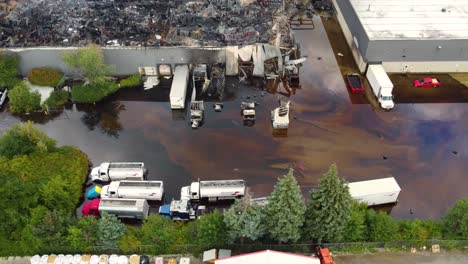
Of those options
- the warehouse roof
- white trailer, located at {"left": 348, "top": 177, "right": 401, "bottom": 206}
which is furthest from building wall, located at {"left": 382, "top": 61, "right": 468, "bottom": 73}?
white trailer, located at {"left": 348, "top": 177, "right": 401, "bottom": 206}

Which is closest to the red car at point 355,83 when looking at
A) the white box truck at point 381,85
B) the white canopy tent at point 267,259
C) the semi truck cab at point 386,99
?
the white box truck at point 381,85

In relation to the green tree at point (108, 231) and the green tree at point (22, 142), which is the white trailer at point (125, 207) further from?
the green tree at point (22, 142)

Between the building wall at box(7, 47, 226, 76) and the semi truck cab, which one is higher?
the building wall at box(7, 47, 226, 76)

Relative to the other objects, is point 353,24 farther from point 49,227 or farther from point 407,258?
point 49,227

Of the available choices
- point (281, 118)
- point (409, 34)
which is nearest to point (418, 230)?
point (281, 118)

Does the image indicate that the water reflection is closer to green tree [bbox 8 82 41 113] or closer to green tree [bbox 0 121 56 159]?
green tree [bbox 8 82 41 113]

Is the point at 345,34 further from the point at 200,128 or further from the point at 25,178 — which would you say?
the point at 25,178

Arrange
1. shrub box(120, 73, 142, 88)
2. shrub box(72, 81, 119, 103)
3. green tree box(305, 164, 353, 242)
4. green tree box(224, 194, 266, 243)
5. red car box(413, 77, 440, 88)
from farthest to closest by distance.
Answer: shrub box(120, 73, 142, 88) → red car box(413, 77, 440, 88) → shrub box(72, 81, 119, 103) → green tree box(224, 194, 266, 243) → green tree box(305, 164, 353, 242)
